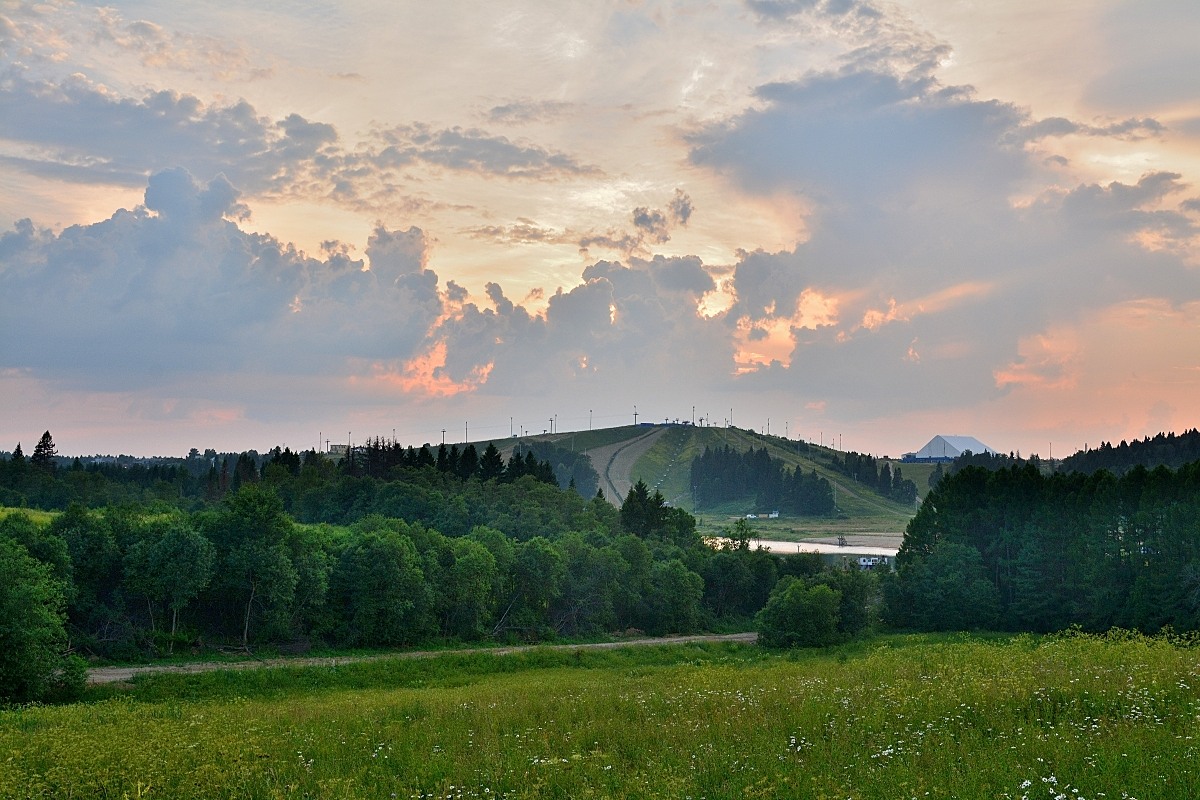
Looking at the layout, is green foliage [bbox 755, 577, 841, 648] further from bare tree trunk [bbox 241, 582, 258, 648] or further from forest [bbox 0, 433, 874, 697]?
bare tree trunk [bbox 241, 582, 258, 648]

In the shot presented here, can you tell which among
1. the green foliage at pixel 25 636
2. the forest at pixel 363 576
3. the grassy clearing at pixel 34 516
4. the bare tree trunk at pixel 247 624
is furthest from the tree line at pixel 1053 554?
the grassy clearing at pixel 34 516

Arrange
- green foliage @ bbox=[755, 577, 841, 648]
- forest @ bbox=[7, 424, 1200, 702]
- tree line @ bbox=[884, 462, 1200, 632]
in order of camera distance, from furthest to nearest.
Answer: tree line @ bbox=[884, 462, 1200, 632], green foliage @ bbox=[755, 577, 841, 648], forest @ bbox=[7, 424, 1200, 702]

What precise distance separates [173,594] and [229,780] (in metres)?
55.3

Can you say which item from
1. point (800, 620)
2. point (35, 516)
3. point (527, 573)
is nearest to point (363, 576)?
point (527, 573)

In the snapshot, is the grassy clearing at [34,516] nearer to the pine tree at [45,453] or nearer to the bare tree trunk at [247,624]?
the bare tree trunk at [247,624]

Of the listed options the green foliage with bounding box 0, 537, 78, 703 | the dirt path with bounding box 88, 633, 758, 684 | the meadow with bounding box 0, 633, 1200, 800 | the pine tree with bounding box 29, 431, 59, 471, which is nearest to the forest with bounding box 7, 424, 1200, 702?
the green foliage with bounding box 0, 537, 78, 703

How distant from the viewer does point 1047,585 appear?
9619 centimetres

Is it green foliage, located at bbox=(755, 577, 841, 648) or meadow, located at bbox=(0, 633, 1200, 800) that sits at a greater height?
meadow, located at bbox=(0, 633, 1200, 800)

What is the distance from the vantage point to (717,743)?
19047mm

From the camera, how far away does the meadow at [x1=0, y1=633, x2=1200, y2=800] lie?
15430 millimetres

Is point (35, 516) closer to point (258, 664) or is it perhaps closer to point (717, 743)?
point (258, 664)

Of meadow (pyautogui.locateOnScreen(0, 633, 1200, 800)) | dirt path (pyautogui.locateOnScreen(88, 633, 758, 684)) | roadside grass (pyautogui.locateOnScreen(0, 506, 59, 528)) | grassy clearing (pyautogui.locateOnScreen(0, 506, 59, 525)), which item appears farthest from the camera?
grassy clearing (pyautogui.locateOnScreen(0, 506, 59, 525))

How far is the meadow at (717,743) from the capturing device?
1543 cm

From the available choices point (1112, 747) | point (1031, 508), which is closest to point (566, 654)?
point (1112, 747)
